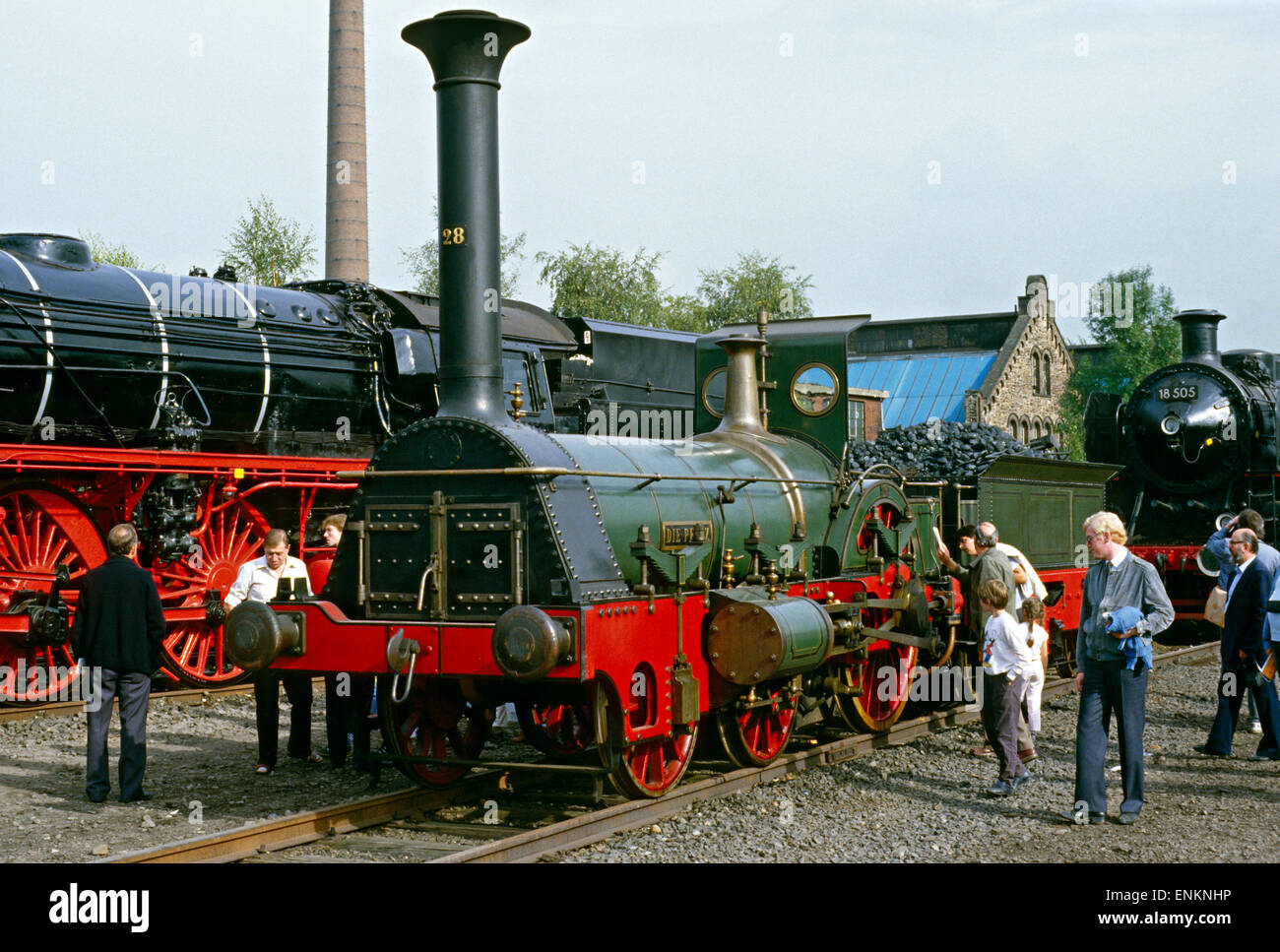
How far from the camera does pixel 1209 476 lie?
17.0 meters

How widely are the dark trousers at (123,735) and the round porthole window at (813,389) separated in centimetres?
442

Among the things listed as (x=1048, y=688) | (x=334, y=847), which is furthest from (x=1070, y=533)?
(x=334, y=847)

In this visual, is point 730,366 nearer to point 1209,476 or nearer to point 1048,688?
point 1048,688

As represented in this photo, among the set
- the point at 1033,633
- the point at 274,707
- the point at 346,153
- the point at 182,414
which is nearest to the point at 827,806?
the point at 1033,633

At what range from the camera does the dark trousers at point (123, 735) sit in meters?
7.41

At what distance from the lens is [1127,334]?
127ft

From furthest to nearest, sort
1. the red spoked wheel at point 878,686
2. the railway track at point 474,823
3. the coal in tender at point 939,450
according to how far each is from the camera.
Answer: the coal in tender at point 939,450 → the red spoked wheel at point 878,686 → the railway track at point 474,823

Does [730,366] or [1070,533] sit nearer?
[730,366]

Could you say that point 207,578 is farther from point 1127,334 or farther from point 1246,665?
point 1127,334

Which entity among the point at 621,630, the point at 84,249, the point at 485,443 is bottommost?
the point at 621,630

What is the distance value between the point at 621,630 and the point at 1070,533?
7.76 m

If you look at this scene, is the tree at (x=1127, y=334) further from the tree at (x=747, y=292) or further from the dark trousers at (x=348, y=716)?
the dark trousers at (x=348, y=716)

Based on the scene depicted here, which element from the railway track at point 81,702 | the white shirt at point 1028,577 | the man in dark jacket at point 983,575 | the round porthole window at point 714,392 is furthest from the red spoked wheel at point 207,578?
the white shirt at point 1028,577
